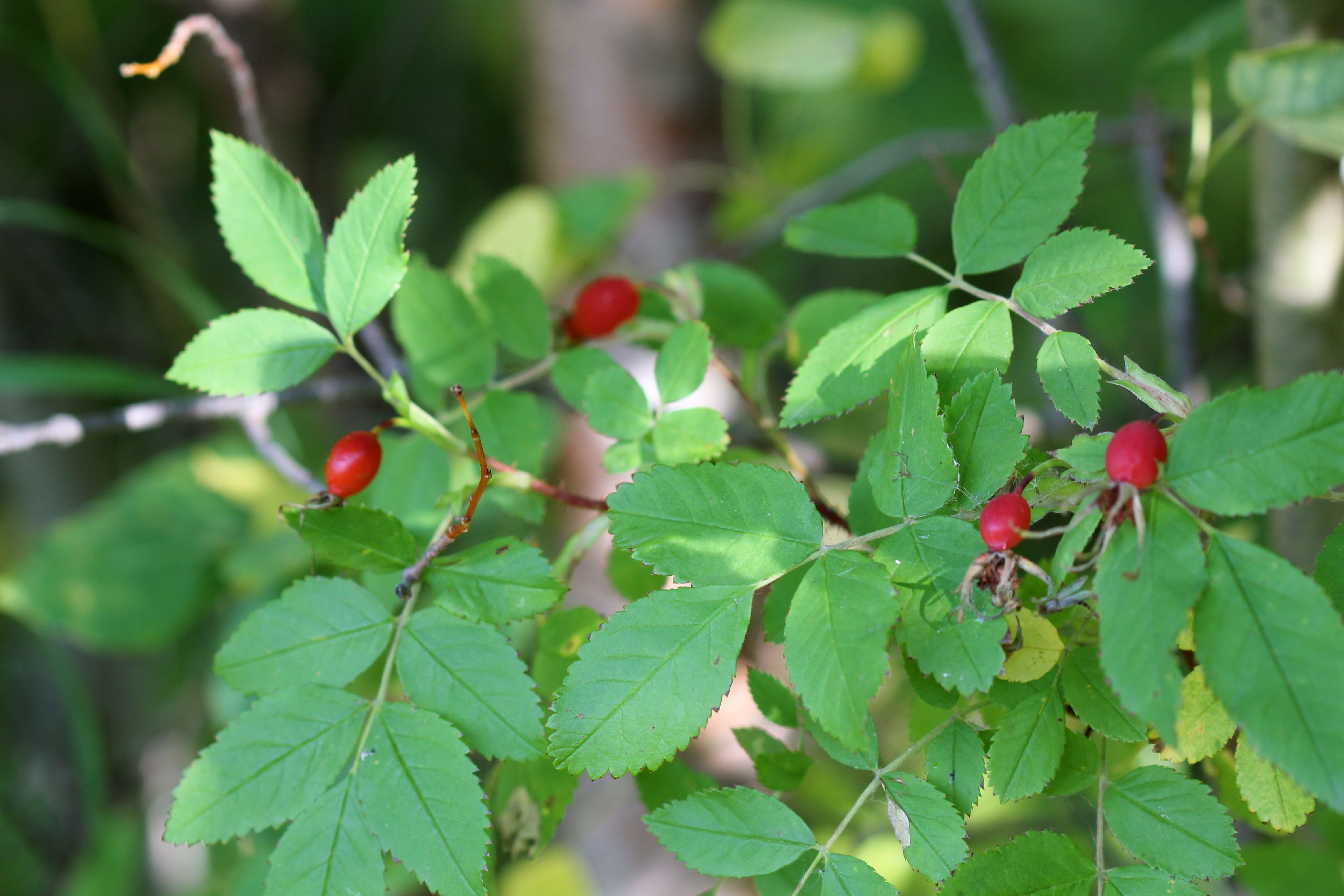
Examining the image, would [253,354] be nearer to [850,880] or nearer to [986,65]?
[850,880]

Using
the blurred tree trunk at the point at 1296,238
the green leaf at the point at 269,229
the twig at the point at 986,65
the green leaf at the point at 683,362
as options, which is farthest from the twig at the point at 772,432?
the twig at the point at 986,65

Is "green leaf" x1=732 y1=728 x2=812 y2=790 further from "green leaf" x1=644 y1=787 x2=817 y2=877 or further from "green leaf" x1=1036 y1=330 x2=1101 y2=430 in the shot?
"green leaf" x1=1036 y1=330 x2=1101 y2=430

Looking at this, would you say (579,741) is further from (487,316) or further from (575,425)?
(575,425)

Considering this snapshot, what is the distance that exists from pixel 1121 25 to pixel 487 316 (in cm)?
254

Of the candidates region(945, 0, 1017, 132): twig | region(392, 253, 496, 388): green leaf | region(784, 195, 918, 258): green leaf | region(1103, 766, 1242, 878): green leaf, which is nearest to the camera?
region(1103, 766, 1242, 878): green leaf

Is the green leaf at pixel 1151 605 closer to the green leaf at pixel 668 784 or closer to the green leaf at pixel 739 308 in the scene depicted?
the green leaf at pixel 668 784

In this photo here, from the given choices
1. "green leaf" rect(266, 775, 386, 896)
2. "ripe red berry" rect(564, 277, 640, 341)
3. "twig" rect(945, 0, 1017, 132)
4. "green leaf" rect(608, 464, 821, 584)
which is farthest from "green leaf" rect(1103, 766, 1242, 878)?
"twig" rect(945, 0, 1017, 132)

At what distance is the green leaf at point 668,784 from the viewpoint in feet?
2.25

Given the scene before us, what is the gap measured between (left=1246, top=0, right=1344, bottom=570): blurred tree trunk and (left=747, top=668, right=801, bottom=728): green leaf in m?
0.57

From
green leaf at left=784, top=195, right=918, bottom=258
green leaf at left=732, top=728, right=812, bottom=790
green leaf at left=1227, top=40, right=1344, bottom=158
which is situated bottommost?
green leaf at left=732, top=728, right=812, bottom=790

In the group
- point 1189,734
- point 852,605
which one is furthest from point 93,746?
point 1189,734

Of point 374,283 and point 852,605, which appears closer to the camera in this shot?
point 852,605

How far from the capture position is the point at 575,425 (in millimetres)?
1803

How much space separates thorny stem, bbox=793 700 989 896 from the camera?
0.54 metres
